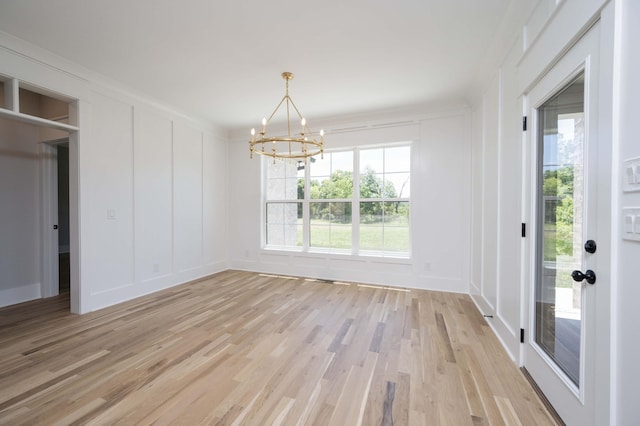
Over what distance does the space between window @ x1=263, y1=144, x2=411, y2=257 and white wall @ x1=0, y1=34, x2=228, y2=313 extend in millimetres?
1517

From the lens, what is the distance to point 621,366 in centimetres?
108

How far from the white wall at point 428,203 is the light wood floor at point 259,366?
2.48ft

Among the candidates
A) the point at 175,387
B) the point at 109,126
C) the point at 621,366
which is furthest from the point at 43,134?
the point at 621,366

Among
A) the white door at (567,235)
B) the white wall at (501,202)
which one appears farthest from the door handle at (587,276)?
the white wall at (501,202)

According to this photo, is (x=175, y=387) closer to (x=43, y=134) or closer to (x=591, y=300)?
(x=591, y=300)

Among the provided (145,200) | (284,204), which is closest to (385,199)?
(284,204)

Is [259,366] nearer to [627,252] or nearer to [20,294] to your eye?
[627,252]

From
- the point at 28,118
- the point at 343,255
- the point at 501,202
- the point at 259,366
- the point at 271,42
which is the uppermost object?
the point at 271,42

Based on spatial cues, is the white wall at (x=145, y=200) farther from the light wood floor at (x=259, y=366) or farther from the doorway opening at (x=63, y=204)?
the doorway opening at (x=63, y=204)

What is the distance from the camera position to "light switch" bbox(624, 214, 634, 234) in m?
1.04

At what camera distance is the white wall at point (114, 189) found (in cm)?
315

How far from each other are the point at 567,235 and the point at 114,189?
466 cm

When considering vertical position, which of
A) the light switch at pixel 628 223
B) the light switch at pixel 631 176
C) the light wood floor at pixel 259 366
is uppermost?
the light switch at pixel 631 176

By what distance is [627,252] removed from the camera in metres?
1.07
